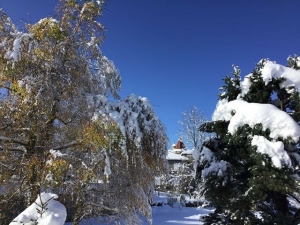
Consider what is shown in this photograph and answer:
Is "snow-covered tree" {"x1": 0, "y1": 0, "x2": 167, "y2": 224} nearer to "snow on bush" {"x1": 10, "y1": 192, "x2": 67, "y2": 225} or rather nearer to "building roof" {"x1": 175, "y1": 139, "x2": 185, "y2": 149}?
"snow on bush" {"x1": 10, "y1": 192, "x2": 67, "y2": 225}

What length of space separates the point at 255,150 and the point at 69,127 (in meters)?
3.66

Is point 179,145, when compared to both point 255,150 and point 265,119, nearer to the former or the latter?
point 265,119

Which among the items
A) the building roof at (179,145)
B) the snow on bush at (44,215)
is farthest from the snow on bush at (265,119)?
the building roof at (179,145)

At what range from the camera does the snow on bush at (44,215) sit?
2.94 meters

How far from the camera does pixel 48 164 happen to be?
3.95m

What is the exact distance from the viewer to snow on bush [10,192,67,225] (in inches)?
116

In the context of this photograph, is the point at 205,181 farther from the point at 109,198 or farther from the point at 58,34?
the point at 58,34

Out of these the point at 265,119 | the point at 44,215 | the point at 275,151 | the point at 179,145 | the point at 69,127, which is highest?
the point at 179,145

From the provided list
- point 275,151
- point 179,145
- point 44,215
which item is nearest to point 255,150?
point 275,151

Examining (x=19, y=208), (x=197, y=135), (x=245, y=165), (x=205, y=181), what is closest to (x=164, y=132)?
(x=205, y=181)

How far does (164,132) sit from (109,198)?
1.82m

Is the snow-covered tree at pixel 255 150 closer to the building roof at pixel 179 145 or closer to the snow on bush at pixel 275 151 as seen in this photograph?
the snow on bush at pixel 275 151

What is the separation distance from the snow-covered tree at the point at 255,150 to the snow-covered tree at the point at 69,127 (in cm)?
140

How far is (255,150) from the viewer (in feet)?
14.7
